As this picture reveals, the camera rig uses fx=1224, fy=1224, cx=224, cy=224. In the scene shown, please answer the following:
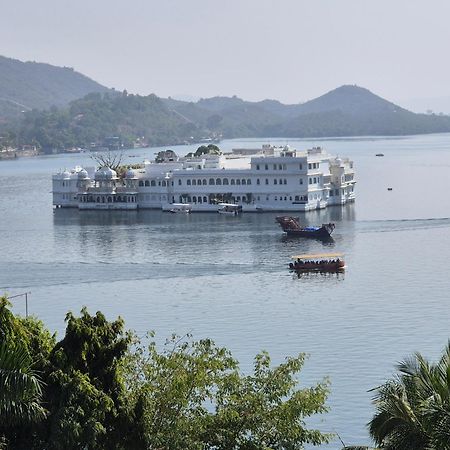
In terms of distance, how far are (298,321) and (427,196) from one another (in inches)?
1657

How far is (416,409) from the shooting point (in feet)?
37.8

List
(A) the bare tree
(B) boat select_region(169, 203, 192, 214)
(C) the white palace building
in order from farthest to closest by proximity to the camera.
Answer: (A) the bare tree < (B) boat select_region(169, 203, 192, 214) < (C) the white palace building

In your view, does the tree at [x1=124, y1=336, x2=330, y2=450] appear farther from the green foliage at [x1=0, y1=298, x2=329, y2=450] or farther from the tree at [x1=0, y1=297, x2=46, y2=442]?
the tree at [x1=0, y1=297, x2=46, y2=442]

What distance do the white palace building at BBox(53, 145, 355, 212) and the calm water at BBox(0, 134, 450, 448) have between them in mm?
1665

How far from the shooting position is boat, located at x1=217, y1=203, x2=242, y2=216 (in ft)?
193

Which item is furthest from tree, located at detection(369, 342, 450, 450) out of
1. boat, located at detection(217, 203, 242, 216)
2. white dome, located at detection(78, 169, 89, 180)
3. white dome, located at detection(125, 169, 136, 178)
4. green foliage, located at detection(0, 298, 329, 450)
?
white dome, located at detection(78, 169, 89, 180)

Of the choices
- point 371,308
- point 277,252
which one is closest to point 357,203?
point 277,252

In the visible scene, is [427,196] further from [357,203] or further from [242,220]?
[242,220]

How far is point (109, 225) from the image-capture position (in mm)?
55750

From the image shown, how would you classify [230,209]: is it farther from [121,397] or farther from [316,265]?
[121,397]

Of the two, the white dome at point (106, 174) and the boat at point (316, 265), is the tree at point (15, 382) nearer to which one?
the boat at point (316, 265)

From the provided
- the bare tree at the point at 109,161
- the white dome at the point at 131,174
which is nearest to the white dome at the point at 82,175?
the white dome at the point at 131,174

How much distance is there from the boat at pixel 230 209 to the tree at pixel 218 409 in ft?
145

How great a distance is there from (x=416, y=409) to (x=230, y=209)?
156 feet
